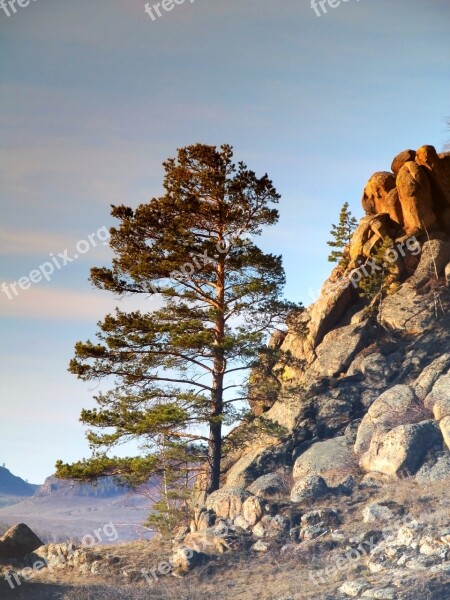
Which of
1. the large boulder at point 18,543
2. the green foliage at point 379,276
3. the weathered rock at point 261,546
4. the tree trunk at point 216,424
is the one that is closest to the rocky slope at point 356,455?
the weathered rock at point 261,546

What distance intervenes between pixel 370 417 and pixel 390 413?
985mm

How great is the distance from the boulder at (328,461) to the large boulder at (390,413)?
2.22 ft

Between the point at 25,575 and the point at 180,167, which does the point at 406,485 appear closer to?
the point at 25,575

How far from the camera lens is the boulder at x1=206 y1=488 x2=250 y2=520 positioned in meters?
25.7

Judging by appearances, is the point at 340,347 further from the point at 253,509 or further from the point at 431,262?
the point at 253,509

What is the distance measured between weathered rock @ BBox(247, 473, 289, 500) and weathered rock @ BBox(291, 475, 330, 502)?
1.19m

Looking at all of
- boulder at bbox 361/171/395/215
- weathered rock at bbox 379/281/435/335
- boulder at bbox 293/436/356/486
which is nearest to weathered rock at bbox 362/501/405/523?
boulder at bbox 293/436/356/486

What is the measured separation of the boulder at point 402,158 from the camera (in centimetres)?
4203

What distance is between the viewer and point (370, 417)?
3020 centimetres

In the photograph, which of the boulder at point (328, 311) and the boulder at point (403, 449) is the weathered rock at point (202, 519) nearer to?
the boulder at point (403, 449)

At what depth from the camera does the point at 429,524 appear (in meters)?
21.5

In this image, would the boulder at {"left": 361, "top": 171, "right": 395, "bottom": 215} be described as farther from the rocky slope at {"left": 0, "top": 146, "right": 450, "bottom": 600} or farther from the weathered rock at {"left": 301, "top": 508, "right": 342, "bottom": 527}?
the weathered rock at {"left": 301, "top": 508, "right": 342, "bottom": 527}

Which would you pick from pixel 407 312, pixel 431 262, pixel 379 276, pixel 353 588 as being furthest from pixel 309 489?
pixel 431 262

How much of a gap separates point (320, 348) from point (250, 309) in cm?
696
